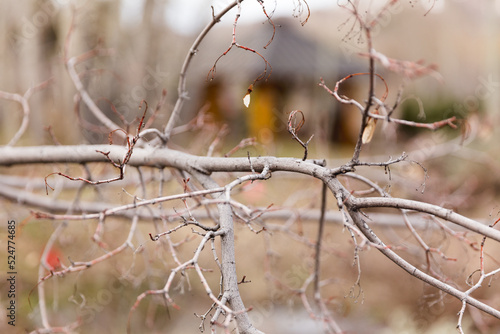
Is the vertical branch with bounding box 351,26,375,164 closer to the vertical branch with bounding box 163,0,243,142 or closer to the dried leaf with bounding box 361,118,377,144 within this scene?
the dried leaf with bounding box 361,118,377,144

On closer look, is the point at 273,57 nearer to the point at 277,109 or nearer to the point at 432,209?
the point at 277,109

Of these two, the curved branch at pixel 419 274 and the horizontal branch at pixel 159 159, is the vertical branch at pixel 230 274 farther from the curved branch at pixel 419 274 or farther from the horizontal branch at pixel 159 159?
the curved branch at pixel 419 274

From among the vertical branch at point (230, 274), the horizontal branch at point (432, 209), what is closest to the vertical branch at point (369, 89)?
the horizontal branch at point (432, 209)

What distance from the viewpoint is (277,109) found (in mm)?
8891

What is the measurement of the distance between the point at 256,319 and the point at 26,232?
3709 mm

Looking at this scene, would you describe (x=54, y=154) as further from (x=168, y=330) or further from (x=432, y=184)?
(x=168, y=330)

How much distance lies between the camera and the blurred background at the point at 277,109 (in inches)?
139

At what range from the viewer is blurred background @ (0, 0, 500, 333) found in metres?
3.54

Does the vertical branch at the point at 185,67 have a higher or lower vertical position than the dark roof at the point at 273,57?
lower

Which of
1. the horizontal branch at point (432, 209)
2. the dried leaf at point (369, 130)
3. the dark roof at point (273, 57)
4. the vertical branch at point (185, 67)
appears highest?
the dark roof at point (273, 57)

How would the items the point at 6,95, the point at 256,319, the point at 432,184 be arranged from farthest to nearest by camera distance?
1. the point at 256,319
2. the point at 432,184
3. the point at 6,95

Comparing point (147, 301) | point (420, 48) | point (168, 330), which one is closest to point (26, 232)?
point (147, 301)

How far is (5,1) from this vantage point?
29.9 ft

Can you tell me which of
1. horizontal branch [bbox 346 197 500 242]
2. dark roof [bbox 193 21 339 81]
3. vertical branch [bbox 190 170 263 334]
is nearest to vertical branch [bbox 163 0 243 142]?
vertical branch [bbox 190 170 263 334]
